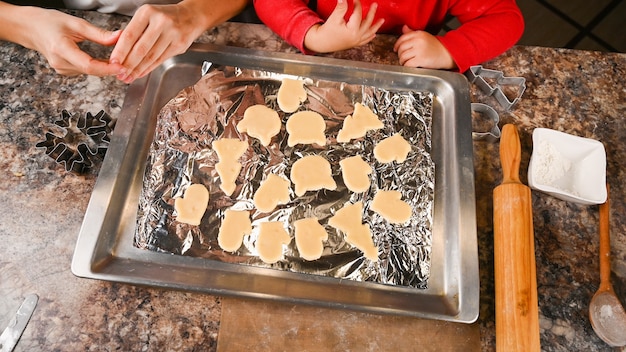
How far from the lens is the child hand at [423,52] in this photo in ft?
3.56

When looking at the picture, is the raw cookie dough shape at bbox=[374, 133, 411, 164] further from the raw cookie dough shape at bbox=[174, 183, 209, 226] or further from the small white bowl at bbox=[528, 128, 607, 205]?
the raw cookie dough shape at bbox=[174, 183, 209, 226]

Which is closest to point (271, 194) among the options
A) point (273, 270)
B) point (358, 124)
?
point (273, 270)

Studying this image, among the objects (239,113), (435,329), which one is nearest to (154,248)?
(239,113)

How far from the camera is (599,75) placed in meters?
1.16

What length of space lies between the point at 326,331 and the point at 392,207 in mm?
288

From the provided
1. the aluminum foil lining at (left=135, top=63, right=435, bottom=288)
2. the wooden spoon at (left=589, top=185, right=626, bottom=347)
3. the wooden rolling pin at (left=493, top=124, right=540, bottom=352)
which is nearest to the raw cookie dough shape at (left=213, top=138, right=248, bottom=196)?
the aluminum foil lining at (left=135, top=63, right=435, bottom=288)

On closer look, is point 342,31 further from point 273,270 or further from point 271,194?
point 273,270

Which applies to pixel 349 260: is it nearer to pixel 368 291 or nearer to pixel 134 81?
pixel 368 291

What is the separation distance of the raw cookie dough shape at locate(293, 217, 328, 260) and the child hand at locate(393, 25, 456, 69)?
0.47 metres

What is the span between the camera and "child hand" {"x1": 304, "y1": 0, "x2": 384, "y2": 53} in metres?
1.03

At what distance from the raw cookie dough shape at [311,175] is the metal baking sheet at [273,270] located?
19 cm

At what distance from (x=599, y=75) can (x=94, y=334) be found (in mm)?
1297

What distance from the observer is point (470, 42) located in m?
1.08

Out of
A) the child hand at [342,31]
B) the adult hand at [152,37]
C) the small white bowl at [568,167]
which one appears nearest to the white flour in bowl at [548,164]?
the small white bowl at [568,167]
